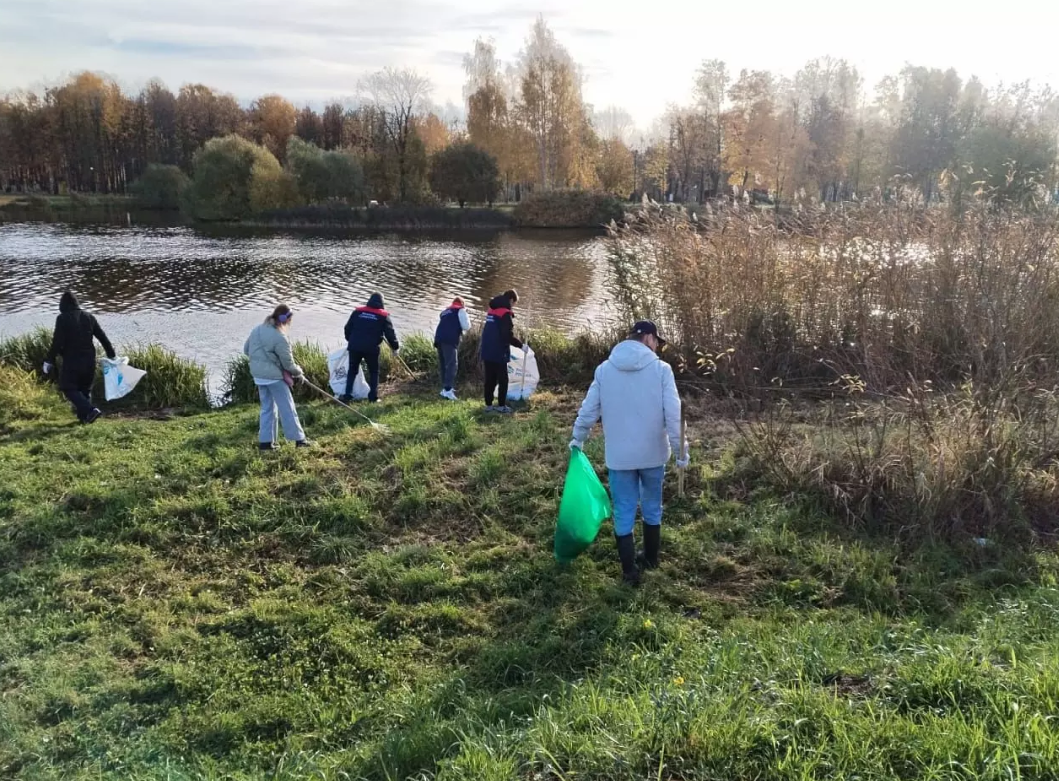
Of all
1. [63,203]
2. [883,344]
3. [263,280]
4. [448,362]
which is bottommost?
[448,362]

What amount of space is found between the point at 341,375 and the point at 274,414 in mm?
2589

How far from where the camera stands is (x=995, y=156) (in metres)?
29.1

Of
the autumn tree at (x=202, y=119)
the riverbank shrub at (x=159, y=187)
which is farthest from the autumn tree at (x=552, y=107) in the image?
the autumn tree at (x=202, y=119)

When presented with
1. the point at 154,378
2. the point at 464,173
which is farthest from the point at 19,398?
the point at 464,173

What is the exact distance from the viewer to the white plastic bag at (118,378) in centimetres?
998

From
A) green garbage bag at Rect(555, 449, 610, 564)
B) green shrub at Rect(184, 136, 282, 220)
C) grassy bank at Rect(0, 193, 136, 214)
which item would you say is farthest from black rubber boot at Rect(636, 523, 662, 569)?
grassy bank at Rect(0, 193, 136, 214)

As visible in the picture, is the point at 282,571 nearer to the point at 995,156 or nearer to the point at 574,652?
the point at 574,652

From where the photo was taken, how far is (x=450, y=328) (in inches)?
408

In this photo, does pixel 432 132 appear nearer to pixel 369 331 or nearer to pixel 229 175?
pixel 229 175

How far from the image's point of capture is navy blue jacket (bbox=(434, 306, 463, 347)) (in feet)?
33.8

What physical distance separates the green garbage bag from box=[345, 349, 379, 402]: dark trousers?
5497 millimetres

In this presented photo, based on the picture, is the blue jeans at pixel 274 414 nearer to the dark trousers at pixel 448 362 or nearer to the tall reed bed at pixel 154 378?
the dark trousers at pixel 448 362

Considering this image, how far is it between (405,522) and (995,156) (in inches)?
1256

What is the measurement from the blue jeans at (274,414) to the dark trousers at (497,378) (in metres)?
2.59
